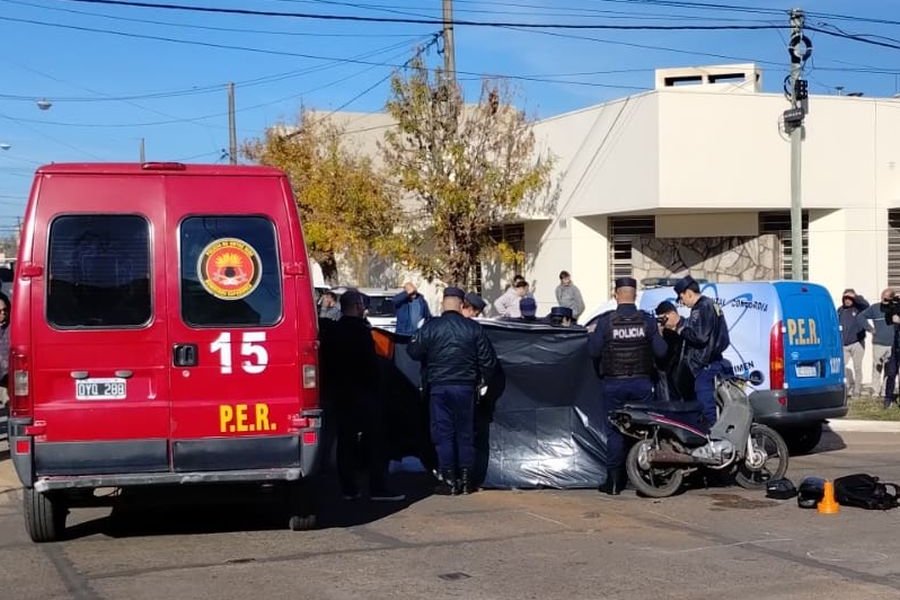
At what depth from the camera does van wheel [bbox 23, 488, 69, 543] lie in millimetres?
7812

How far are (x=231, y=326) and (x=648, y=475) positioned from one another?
4019mm

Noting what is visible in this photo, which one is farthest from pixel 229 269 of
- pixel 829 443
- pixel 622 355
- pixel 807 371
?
pixel 829 443

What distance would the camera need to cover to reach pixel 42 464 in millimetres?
7297

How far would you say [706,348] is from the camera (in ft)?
33.1

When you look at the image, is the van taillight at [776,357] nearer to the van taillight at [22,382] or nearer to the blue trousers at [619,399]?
the blue trousers at [619,399]

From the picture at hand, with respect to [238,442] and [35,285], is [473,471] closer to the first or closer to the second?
[238,442]

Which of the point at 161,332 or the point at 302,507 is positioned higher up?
the point at 161,332

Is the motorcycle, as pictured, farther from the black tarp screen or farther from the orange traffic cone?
the orange traffic cone

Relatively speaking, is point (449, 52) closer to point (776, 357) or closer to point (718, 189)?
point (718, 189)

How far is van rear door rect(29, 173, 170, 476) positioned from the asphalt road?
0.78 meters

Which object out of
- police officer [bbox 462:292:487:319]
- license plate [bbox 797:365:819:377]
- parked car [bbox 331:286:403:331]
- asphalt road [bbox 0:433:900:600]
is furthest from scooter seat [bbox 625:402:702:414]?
parked car [bbox 331:286:403:331]

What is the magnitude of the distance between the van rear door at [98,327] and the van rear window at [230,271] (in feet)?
0.69

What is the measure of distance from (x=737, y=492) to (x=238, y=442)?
463cm

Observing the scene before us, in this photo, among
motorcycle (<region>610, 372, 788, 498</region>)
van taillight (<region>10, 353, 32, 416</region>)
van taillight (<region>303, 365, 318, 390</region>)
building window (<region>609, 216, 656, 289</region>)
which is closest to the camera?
van taillight (<region>10, 353, 32, 416</region>)
